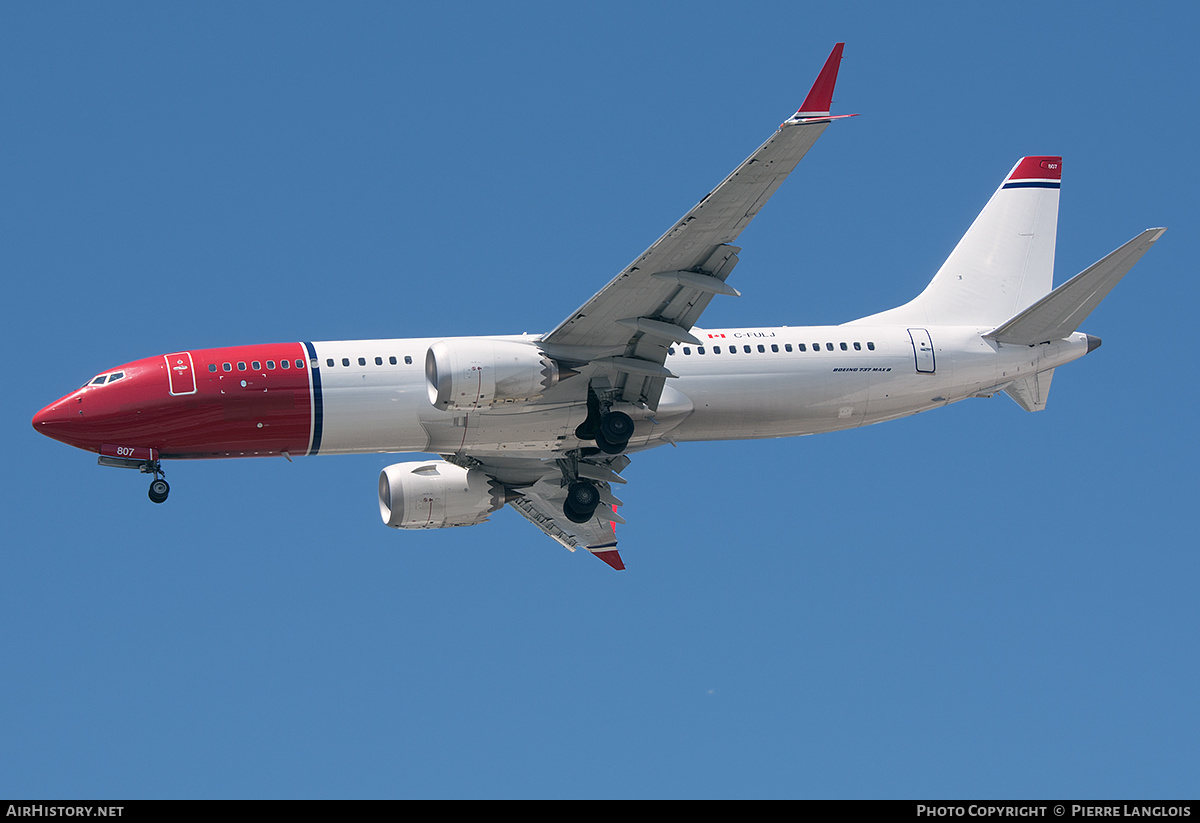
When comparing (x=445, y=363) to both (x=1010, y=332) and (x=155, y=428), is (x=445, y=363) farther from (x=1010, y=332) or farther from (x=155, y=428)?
(x=1010, y=332)

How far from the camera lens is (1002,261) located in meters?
47.2

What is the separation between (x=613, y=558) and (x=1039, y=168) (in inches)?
750

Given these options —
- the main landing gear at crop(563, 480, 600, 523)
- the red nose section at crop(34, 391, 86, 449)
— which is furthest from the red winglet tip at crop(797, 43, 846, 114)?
the red nose section at crop(34, 391, 86, 449)

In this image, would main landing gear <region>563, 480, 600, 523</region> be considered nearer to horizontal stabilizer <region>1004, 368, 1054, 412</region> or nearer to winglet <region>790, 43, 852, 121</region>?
horizontal stabilizer <region>1004, 368, 1054, 412</region>

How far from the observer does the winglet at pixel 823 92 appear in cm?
3142

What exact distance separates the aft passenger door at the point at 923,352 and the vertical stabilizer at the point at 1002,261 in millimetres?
1769

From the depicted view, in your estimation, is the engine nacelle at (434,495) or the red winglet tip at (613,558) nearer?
the engine nacelle at (434,495)

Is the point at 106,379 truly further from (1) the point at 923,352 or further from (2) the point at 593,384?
(1) the point at 923,352

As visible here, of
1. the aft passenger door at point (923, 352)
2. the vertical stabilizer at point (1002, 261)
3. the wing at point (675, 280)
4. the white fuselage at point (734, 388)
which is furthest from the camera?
the vertical stabilizer at point (1002, 261)

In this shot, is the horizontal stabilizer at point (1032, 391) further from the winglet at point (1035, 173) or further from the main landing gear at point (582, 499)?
the main landing gear at point (582, 499)

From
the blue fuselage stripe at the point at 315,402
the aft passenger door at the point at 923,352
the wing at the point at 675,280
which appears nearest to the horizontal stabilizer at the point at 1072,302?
the aft passenger door at the point at 923,352

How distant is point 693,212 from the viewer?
34.4 meters
